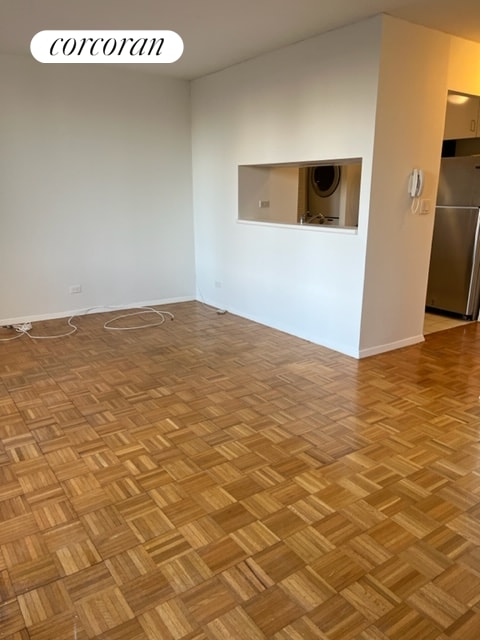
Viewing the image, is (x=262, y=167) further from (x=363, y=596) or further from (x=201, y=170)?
(x=363, y=596)

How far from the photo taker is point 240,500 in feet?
6.88

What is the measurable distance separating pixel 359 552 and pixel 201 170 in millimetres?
4580

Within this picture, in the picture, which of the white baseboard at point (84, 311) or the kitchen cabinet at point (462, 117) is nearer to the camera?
the kitchen cabinet at point (462, 117)

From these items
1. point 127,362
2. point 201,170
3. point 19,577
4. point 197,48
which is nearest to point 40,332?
point 127,362

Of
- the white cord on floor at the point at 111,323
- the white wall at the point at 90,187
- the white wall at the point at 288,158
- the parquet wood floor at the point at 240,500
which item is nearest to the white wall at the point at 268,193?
the white wall at the point at 288,158

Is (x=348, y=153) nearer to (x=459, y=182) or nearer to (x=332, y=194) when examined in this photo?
(x=459, y=182)

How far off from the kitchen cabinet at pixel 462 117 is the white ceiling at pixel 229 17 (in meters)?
0.59

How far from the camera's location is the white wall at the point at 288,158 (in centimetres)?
358

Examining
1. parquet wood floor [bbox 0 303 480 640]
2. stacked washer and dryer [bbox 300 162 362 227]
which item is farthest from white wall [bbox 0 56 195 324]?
stacked washer and dryer [bbox 300 162 362 227]

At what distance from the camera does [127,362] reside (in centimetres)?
383

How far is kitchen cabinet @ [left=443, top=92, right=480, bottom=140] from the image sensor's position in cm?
434

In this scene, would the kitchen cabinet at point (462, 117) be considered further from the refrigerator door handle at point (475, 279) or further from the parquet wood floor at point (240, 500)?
the parquet wood floor at point (240, 500)

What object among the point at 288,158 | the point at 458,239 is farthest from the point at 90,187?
the point at 458,239

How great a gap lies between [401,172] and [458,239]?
5.41ft
